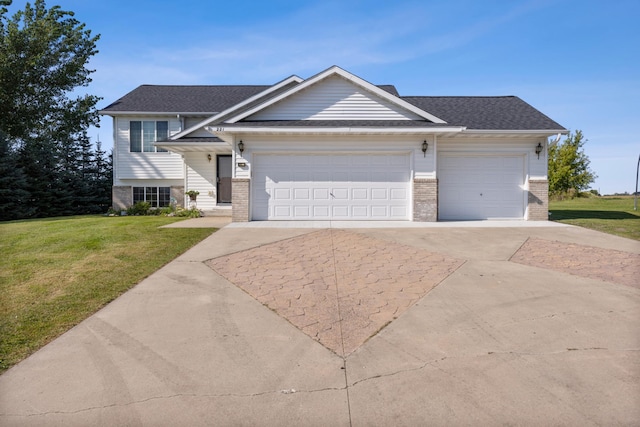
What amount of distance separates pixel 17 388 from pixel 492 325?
479cm

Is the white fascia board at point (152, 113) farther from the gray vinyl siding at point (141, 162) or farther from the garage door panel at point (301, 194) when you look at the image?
the garage door panel at point (301, 194)

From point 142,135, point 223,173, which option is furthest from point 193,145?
point 142,135

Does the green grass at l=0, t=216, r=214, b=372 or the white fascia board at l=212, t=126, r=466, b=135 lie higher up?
the white fascia board at l=212, t=126, r=466, b=135

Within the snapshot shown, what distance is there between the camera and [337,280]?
585 centimetres

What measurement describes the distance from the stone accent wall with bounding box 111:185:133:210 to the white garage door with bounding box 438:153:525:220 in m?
15.1

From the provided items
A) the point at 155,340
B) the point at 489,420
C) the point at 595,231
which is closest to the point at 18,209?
the point at 155,340

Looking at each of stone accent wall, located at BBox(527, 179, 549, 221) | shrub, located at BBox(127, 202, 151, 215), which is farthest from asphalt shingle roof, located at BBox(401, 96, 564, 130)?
shrub, located at BBox(127, 202, 151, 215)

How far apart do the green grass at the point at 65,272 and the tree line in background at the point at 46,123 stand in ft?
36.7

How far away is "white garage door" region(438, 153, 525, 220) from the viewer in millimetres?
13109

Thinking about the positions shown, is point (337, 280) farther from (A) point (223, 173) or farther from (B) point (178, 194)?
(B) point (178, 194)

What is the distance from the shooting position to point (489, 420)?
2.55 metres

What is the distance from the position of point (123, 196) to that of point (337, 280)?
16.1 meters

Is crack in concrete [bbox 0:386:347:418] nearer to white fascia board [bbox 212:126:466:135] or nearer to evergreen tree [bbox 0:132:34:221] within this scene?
white fascia board [bbox 212:126:466:135]

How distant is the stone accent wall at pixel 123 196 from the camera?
1789 centimetres
